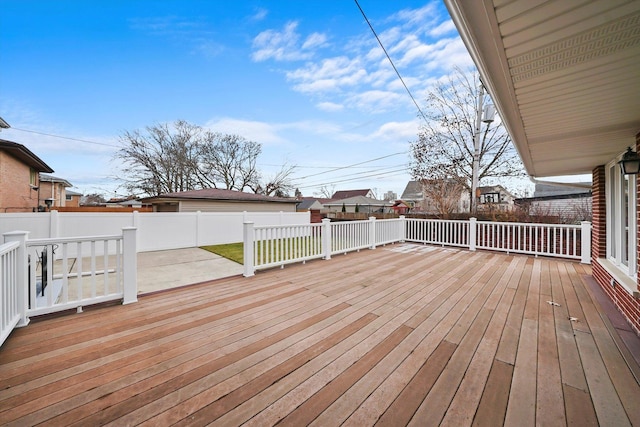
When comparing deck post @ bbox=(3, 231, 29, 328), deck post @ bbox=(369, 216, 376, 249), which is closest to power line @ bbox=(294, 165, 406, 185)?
deck post @ bbox=(369, 216, 376, 249)

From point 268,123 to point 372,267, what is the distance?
14446mm

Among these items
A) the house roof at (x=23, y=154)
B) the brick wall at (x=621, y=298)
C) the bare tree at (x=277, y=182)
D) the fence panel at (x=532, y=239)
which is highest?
the bare tree at (x=277, y=182)

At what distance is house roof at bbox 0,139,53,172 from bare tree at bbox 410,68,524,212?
16078 millimetres

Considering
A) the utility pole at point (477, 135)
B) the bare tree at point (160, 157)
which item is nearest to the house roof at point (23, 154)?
the bare tree at point (160, 157)

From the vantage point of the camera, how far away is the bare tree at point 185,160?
19.0 m

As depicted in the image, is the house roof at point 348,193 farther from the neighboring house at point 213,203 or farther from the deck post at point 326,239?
the deck post at point 326,239

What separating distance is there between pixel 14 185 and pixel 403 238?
47.2ft

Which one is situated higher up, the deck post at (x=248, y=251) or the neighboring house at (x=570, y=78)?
the neighboring house at (x=570, y=78)

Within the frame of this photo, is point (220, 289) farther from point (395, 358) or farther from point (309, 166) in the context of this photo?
point (309, 166)

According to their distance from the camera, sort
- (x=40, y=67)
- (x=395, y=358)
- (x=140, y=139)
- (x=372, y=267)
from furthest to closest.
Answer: (x=140, y=139) < (x=40, y=67) < (x=372, y=267) < (x=395, y=358)

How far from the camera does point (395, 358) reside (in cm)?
204

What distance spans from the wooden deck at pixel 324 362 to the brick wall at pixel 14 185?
1029 centimetres

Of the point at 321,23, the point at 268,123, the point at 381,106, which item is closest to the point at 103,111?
the point at 268,123

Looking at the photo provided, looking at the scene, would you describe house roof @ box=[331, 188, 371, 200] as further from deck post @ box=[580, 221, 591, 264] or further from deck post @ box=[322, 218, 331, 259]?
deck post @ box=[580, 221, 591, 264]
